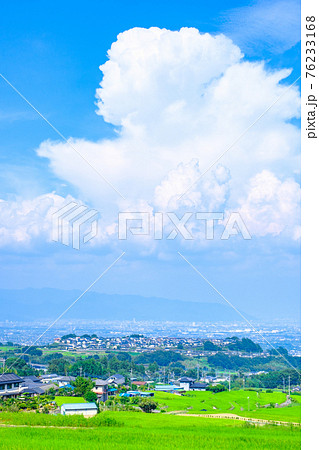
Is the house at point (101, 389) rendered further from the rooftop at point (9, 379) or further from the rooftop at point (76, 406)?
the rooftop at point (9, 379)

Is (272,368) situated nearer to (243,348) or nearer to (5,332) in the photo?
(243,348)

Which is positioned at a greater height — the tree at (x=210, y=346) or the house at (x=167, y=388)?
the tree at (x=210, y=346)

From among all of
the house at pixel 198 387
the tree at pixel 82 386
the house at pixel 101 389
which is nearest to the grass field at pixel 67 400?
the tree at pixel 82 386

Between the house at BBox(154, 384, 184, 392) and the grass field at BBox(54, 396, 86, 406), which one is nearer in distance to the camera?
the grass field at BBox(54, 396, 86, 406)

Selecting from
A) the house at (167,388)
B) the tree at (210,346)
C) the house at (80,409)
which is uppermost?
the house at (80,409)

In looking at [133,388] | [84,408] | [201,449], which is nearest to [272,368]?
[133,388]

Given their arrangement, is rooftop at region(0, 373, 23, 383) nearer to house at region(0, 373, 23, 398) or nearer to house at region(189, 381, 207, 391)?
house at region(0, 373, 23, 398)

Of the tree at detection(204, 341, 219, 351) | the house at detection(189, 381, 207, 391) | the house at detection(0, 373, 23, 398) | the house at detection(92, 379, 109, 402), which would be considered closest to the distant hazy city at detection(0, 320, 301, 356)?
the tree at detection(204, 341, 219, 351)
